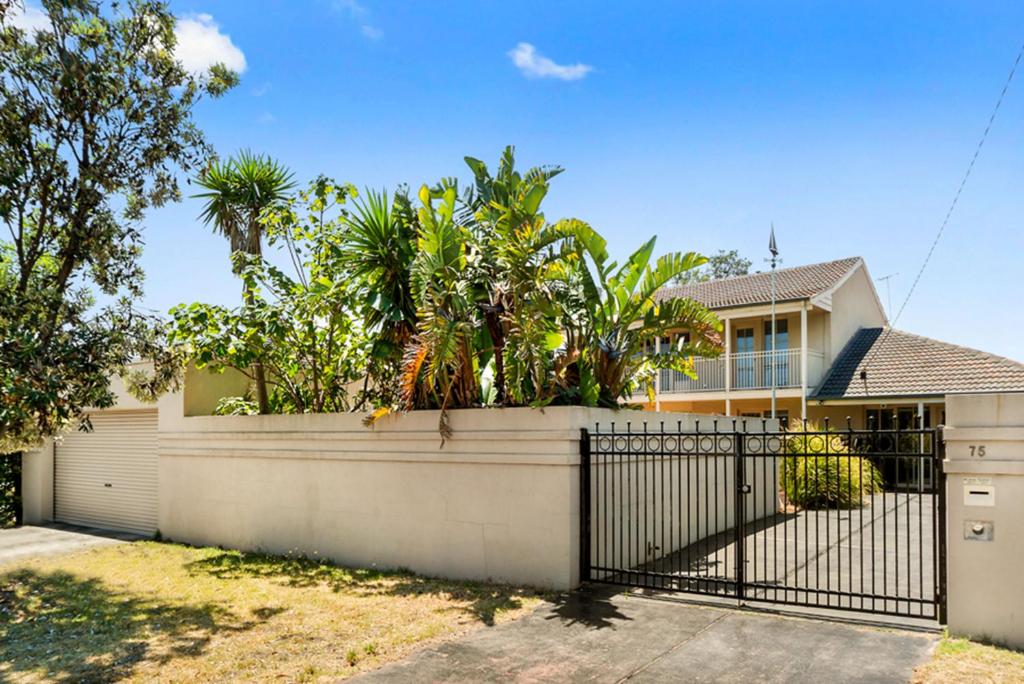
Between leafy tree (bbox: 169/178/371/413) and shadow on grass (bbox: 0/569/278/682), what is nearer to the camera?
shadow on grass (bbox: 0/569/278/682)

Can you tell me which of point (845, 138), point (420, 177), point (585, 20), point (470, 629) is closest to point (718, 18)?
point (585, 20)

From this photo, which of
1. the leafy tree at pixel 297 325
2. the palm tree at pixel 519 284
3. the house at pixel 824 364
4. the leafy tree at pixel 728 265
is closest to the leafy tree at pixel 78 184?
the leafy tree at pixel 297 325

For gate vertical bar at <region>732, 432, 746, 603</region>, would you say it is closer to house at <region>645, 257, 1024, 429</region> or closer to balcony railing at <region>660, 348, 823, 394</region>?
house at <region>645, 257, 1024, 429</region>

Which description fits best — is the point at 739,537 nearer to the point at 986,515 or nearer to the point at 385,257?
the point at 986,515

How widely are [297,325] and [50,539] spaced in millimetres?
7323

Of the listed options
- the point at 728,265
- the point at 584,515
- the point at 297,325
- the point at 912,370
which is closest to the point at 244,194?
the point at 297,325

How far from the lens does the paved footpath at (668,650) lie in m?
5.72

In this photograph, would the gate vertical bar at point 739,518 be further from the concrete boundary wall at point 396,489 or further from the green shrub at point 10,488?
the green shrub at point 10,488

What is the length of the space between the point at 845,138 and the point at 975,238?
19.8ft

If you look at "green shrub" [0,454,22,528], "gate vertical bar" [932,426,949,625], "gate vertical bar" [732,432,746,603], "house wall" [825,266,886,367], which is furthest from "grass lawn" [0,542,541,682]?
"house wall" [825,266,886,367]

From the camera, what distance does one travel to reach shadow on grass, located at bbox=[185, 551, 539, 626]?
8.08 meters

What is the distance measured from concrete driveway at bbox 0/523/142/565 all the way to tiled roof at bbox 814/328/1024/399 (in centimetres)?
1906

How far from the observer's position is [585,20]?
34.5ft

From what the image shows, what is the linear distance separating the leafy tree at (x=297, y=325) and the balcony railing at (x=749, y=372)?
12.8 m
